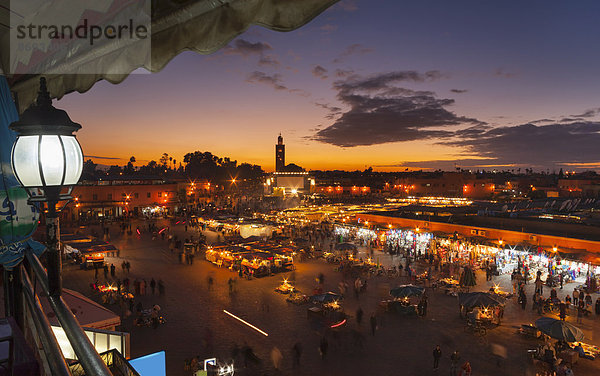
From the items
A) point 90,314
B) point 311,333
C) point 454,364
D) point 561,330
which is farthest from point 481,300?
point 90,314

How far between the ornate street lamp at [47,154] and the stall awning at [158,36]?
23.1 inches

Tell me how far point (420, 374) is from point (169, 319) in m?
9.16

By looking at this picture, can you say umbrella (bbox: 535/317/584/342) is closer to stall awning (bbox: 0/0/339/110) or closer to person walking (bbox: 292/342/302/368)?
person walking (bbox: 292/342/302/368)

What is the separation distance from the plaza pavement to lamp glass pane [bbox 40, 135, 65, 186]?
9405 millimetres

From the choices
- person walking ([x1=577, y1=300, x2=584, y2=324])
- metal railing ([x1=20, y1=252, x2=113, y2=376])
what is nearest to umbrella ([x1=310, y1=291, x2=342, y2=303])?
person walking ([x1=577, y1=300, x2=584, y2=324])

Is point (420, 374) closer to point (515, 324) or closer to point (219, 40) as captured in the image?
point (515, 324)

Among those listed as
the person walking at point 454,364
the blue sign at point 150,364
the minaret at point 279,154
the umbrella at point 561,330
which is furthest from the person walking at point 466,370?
the minaret at point 279,154

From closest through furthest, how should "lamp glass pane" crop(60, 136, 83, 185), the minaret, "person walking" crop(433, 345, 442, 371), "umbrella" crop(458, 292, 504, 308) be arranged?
1. "lamp glass pane" crop(60, 136, 83, 185)
2. "person walking" crop(433, 345, 442, 371)
3. "umbrella" crop(458, 292, 504, 308)
4. the minaret

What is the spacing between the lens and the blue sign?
5891 mm

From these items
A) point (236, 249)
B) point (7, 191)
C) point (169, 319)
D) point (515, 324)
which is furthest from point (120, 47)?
point (236, 249)

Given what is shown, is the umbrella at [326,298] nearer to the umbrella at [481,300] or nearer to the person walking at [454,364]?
the umbrella at [481,300]

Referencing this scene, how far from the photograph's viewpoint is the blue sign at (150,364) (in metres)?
5.89

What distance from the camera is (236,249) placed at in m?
21.1

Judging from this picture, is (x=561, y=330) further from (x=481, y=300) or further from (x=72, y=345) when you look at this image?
(x=72, y=345)
